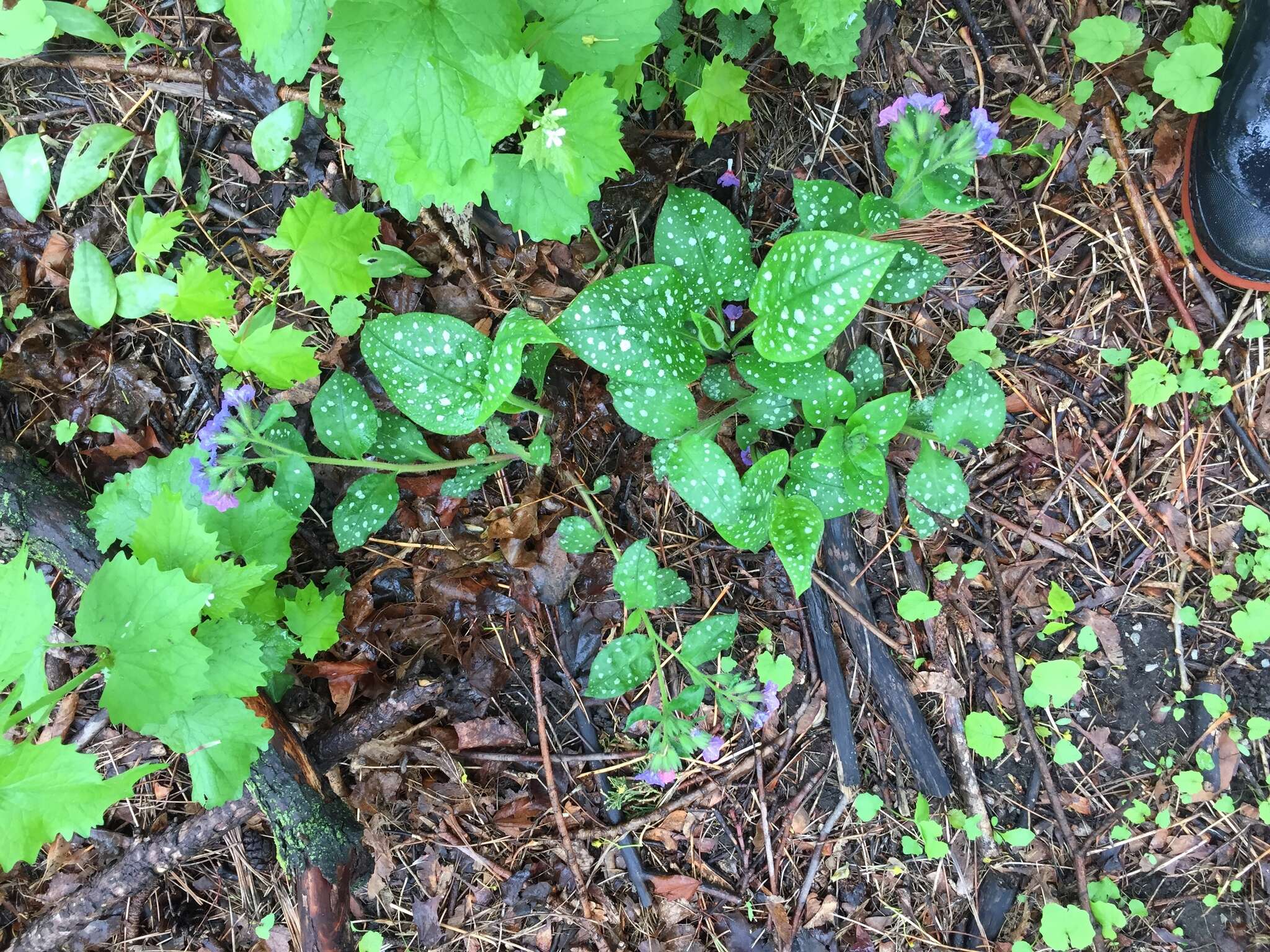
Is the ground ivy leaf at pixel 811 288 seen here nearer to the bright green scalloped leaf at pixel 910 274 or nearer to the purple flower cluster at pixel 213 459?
the bright green scalloped leaf at pixel 910 274

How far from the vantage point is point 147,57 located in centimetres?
266

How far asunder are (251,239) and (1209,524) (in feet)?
11.8

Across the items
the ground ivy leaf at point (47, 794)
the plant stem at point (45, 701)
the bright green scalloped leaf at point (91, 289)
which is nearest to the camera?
the ground ivy leaf at point (47, 794)

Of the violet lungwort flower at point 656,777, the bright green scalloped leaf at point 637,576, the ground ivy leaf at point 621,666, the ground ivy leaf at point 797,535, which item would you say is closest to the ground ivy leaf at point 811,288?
the ground ivy leaf at point 797,535

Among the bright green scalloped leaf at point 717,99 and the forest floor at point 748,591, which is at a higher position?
the bright green scalloped leaf at point 717,99

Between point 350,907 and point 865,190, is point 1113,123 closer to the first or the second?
point 865,190

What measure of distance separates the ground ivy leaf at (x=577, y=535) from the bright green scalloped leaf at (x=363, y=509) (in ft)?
1.89

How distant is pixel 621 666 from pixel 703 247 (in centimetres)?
139

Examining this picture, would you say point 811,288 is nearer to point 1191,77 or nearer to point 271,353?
point 271,353

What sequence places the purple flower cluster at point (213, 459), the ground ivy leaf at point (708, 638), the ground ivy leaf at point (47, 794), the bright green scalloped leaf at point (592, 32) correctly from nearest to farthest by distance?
the ground ivy leaf at point (47, 794)
the bright green scalloped leaf at point (592, 32)
the purple flower cluster at point (213, 459)
the ground ivy leaf at point (708, 638)

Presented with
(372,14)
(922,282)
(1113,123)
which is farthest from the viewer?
(1113,123)

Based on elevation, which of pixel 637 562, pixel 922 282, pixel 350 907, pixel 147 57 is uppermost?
pixel 147 57

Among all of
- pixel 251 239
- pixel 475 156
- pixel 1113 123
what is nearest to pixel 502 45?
pixel 475 156

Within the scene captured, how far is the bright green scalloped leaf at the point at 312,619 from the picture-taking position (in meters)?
2.49
